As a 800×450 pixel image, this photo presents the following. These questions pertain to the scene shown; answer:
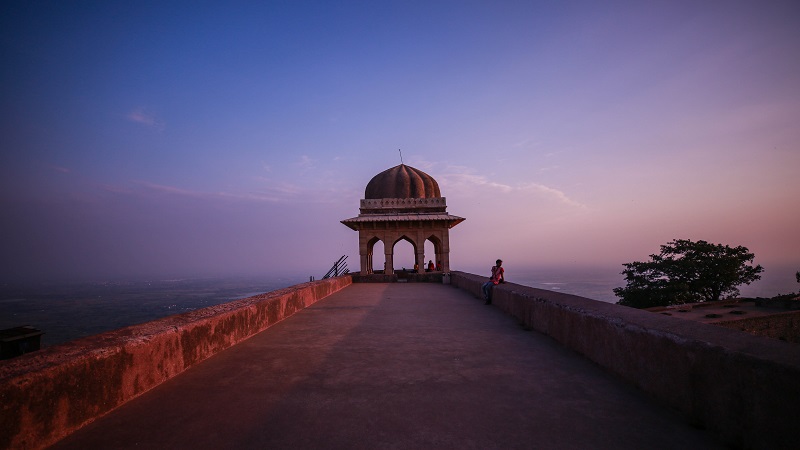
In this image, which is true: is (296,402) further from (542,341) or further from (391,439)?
(542,341)

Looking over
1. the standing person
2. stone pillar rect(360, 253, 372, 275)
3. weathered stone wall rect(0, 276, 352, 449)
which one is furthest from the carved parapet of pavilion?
weathered stone wall rect(0, 276, 352, 449)

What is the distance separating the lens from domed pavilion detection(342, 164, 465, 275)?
918 inches

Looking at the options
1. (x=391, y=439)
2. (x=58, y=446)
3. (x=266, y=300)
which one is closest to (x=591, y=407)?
(x=391, y=439)

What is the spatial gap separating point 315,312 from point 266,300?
2026mm

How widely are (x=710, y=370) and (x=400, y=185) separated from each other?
2354 centimetres

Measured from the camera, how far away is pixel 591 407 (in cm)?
293

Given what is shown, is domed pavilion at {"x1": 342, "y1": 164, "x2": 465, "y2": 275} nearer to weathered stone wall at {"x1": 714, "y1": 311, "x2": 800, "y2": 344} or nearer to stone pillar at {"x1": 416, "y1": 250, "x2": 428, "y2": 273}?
stone pillar at {"x1": 416, "y1": 250, "x2": 428, "y2": 273}

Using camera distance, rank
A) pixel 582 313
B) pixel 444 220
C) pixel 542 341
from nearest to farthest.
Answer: pixel 582 313, pixel 542 341, pixel 444 220

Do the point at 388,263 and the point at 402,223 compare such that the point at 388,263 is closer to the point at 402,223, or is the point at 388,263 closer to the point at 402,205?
the point at 402,223

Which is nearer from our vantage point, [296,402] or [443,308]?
[296,402]

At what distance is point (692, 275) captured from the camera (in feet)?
104

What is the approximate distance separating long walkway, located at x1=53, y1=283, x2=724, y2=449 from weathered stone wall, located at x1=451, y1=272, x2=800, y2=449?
137mm

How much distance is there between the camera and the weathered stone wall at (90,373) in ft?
7.49

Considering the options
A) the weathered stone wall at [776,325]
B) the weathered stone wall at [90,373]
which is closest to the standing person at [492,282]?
the weathered stone wall at [90,373]
